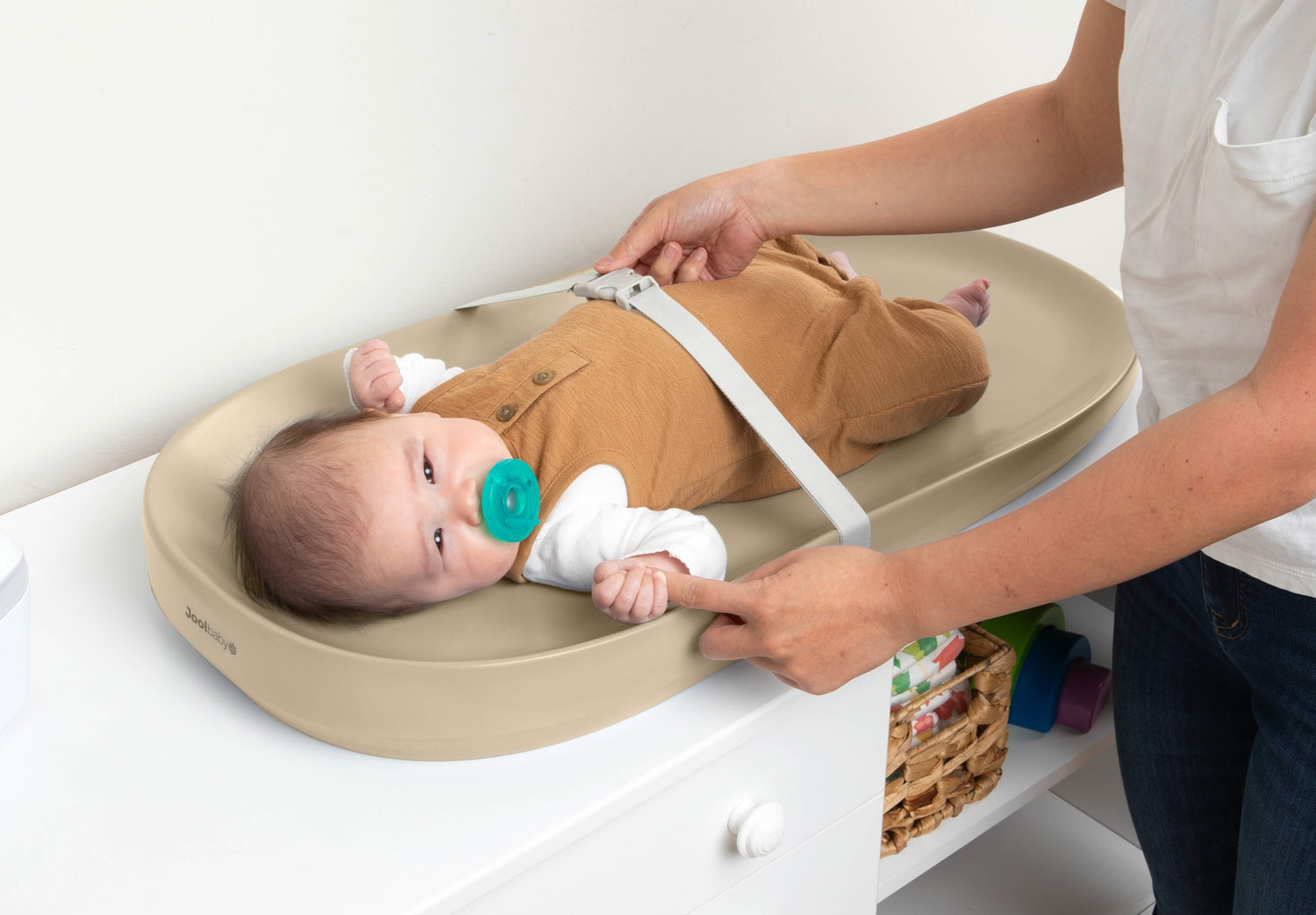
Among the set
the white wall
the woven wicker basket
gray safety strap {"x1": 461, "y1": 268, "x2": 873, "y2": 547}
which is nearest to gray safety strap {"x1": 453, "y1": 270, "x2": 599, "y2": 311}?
gray safety strap {"x1": 461, "y1": 268, "x2": 873, "y2": 547}

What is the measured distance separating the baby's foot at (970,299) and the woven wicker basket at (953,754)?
0.27m

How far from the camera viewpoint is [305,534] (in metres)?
0.70

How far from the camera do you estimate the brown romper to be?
0.78 meters

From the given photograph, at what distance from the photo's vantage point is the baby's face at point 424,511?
27.5 inches

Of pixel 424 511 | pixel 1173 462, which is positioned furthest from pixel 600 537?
pixel 1173 462

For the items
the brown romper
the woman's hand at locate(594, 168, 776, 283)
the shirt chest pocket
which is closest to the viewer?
the shirt chest pocket

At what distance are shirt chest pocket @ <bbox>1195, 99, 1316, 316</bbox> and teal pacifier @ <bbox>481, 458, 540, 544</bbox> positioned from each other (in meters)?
0.41

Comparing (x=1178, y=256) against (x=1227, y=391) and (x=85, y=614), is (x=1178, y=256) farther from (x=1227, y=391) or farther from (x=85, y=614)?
(x=85, y=614)

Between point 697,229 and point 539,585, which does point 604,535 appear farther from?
point 697,229

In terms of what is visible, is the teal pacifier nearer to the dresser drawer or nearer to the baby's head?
the baby's head

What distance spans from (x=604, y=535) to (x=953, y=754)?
40 cm

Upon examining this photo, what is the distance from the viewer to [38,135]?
788 mm

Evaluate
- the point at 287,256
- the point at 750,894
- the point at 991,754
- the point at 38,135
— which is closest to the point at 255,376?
the point at 287,256

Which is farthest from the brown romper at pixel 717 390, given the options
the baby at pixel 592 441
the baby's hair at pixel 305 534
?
the baby's hair at pixel 305 534
